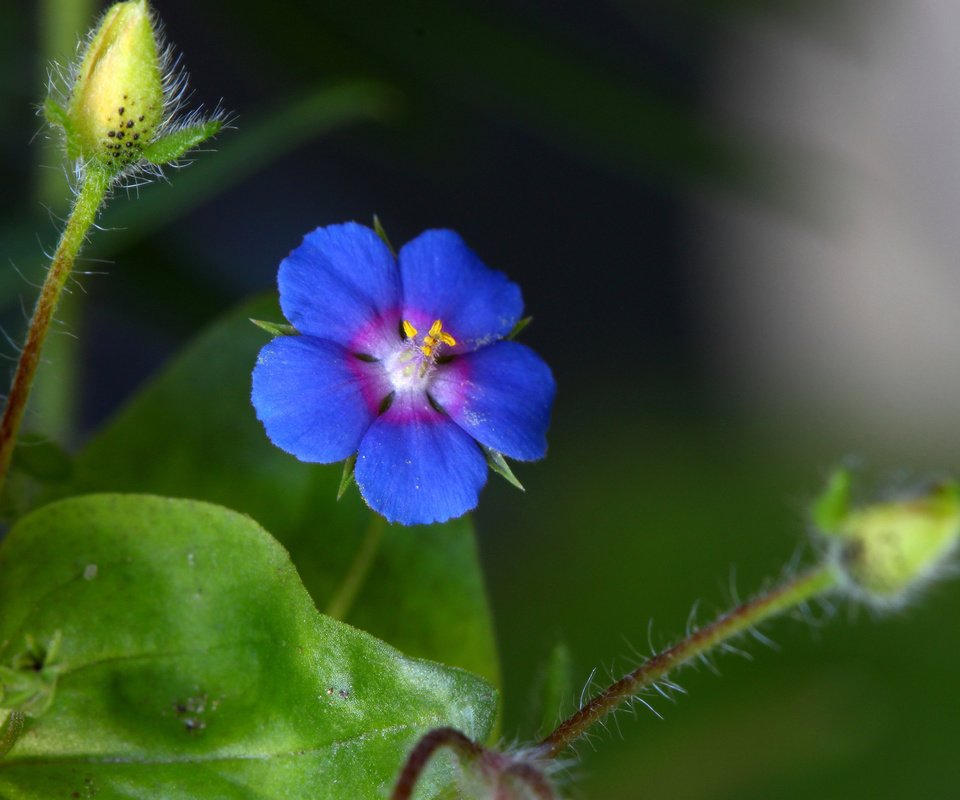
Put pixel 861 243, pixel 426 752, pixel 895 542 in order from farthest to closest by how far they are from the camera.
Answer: pixel 861 243, pixel 895 542, pixel 426 752

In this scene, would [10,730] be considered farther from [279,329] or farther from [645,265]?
[645,265]

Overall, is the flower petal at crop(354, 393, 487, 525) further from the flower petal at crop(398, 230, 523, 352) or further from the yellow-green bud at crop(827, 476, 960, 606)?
the yellow-green bud at crop(827, 476, 960, 606)

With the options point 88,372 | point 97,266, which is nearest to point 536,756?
point 97,266

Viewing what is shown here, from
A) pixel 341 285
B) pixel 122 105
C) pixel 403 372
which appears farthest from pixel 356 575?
pixel 122 105

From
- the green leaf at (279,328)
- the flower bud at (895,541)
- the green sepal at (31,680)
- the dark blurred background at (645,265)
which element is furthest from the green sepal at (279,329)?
the flower bud at (895,541)

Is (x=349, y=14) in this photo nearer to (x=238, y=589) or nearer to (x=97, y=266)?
(x=97, y=266)

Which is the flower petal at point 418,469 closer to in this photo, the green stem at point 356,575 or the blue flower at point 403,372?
the blue flower at point 403,372
